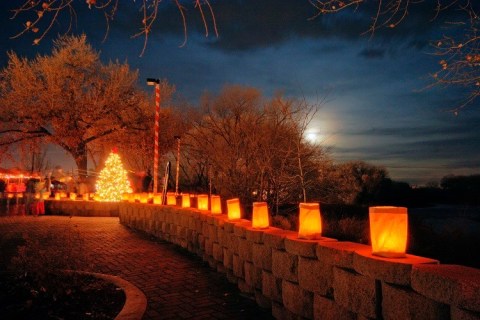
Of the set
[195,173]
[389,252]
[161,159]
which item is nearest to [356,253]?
[389,252]

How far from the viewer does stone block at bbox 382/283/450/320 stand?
7.91 ft

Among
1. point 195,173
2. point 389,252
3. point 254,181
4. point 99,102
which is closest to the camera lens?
point 389,252

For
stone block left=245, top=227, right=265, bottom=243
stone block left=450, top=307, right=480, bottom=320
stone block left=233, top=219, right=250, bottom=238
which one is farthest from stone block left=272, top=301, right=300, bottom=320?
stone block left=450, top=307, right=480, bottom=320

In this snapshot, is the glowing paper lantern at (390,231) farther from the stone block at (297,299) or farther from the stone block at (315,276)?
the stone block at (297,299)

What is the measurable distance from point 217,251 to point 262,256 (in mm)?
2138

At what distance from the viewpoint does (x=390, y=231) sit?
305 centimetres

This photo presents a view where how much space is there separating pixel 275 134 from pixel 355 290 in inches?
398

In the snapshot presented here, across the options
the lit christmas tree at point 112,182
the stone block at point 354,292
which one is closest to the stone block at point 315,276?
the stone block at point 354,292

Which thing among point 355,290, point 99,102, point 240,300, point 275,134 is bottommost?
point 240,300

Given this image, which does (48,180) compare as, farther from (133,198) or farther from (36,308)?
(36,308)

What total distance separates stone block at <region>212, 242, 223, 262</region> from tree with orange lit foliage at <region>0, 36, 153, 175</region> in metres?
19.7

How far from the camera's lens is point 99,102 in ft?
80.2

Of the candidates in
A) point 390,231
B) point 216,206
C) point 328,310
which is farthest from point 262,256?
point 216,206

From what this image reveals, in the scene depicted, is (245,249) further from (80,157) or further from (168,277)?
(80,157)
